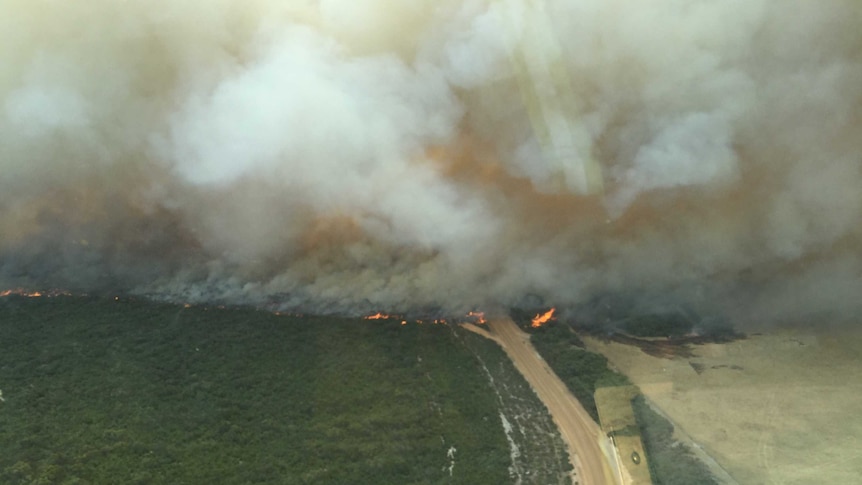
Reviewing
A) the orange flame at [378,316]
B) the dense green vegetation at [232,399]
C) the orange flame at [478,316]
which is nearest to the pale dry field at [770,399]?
the orange flame at [478,316]

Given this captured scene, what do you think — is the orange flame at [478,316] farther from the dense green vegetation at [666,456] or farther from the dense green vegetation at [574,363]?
the dense green vegetation at [666,456]

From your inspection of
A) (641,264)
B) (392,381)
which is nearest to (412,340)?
(392,381)

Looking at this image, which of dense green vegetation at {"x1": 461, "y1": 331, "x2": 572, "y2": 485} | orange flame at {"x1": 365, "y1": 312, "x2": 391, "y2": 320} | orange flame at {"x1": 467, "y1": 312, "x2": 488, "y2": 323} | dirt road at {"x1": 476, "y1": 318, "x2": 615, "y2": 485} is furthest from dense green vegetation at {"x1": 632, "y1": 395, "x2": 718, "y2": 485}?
orange flame at {"x1": 365, "y1": 312, "x2": 391, "y2": 320}

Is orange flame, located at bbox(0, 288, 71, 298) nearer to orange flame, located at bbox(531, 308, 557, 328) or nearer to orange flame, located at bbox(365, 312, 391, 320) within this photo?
orange flame, located at bbox(365, 312, 391, 320)

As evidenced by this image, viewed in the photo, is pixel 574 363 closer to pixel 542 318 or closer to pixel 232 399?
pixel 542 318

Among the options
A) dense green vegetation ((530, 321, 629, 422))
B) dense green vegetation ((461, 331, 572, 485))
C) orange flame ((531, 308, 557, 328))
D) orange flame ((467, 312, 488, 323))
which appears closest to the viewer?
dense green vegetation ((461, 331, 572, 485))

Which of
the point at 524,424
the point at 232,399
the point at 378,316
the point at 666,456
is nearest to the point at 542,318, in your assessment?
the point at 378,316
